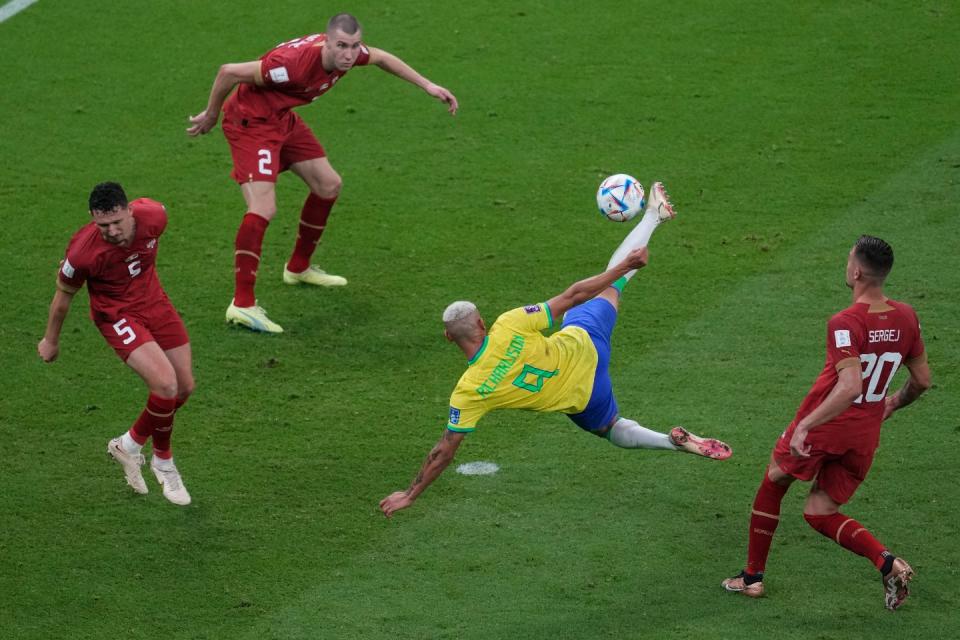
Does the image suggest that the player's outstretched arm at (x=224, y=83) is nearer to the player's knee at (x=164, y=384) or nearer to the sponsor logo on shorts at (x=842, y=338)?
the player's knee at (x=164, y=384)

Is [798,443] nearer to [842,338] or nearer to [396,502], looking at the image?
[842,338]

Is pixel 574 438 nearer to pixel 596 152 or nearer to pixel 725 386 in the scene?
pixel 725 386

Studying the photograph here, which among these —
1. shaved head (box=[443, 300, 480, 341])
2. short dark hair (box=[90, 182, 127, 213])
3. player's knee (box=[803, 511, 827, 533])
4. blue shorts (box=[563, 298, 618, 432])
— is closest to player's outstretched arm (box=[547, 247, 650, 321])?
shaved head (box=[443, 300, 480, 341])

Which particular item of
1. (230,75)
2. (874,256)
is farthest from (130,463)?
(874,256)

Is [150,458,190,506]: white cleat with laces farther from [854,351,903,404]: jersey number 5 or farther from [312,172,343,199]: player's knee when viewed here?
[854,351,903,404]: jersey number 5

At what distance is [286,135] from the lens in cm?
940

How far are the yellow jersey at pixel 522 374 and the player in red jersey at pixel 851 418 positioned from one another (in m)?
1.11

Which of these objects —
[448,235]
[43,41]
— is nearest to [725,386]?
[448,235]

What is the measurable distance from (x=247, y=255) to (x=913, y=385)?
468 centimetres

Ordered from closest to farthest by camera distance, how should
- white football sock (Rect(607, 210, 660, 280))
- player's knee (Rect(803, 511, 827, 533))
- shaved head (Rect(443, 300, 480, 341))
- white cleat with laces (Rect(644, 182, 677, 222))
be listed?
player's knee (Rect(803, 511, 827, 533)) → shaved head (Rect(443, 300, 480, 341)) → white football sock (Rect(607, 210, 660, 280)) → white cleat with laces (Rect(644, 182, 677, 222))

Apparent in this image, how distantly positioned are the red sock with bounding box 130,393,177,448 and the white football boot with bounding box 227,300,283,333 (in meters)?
1.97

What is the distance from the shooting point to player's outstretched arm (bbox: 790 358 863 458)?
5922 mm

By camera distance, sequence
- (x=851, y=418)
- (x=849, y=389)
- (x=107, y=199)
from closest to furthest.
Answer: (x=849, y=389), (x=851, y=418), (x=107, y=199)

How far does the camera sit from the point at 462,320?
6500 mm
